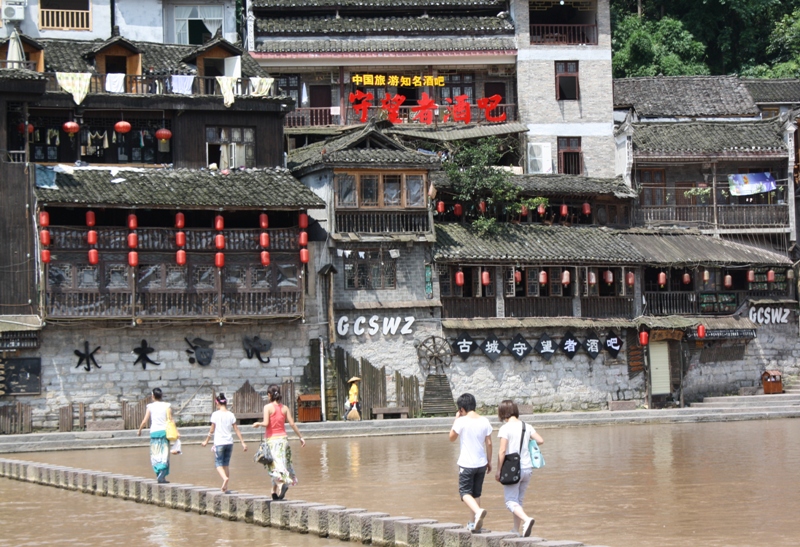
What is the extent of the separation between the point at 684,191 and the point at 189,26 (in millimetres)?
18328

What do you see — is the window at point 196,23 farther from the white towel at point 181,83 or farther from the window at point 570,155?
the window at point 570,155

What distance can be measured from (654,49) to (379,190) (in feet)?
71.1

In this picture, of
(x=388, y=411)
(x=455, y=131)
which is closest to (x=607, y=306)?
(x=455, y=131)

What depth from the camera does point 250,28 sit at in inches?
1762

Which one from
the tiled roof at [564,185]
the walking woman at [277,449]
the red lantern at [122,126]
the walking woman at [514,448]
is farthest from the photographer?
the tiled roof at [564,185]

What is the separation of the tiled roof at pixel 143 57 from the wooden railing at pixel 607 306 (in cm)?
1271

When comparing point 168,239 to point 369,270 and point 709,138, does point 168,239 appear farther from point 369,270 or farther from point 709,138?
point 709,138

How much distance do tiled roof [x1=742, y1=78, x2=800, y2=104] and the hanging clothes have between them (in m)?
26.1

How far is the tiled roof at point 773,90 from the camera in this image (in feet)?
164

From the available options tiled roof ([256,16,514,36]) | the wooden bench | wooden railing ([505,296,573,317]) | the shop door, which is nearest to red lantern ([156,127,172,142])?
tiled roof ([256,16,514,36])

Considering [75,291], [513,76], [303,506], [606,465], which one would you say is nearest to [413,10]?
[513,76]

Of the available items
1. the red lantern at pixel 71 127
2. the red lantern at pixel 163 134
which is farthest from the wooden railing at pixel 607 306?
the red lantern at pixel 71 127

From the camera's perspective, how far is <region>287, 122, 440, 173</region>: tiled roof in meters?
38.6

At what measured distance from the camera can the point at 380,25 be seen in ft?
151
